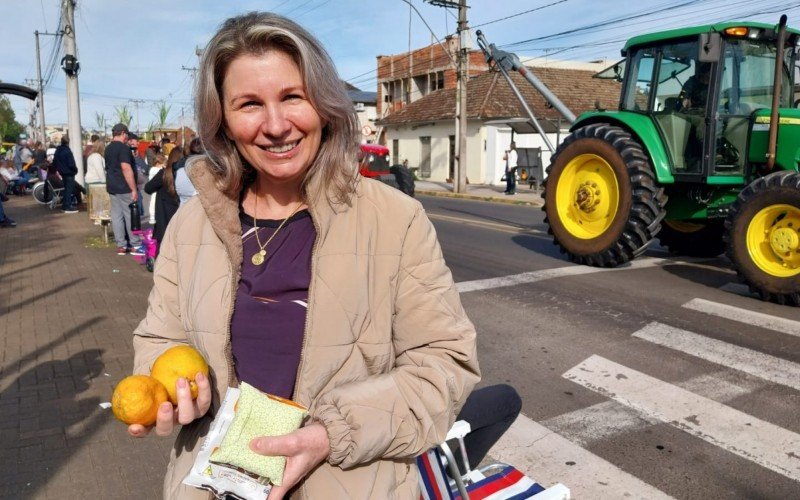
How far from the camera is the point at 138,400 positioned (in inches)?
55.9

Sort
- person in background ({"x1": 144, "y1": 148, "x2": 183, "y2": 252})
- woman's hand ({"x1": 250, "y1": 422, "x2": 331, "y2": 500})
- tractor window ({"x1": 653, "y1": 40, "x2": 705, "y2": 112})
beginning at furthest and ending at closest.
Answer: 1. tractor window ({"x1": 653, "y1": 40, "x2": 705, "y2": 112})
2. person in background ({"x1": 144, "y1": 148, "x2": 183, "y2": 252})
3. woman's hand ({"x1": 250, "y1": 422, "x2": 331, "y2": 500})

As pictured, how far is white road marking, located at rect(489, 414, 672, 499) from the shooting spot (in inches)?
132

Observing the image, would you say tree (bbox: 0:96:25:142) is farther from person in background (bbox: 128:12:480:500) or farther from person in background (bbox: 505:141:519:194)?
person in background (bbox: 128:12:480:500)

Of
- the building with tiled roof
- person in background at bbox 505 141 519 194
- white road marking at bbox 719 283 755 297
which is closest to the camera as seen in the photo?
white road marking at bbox 719 283 755 297

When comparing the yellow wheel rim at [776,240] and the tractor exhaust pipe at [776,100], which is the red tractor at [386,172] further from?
the yellow wheel rim at [776,240]

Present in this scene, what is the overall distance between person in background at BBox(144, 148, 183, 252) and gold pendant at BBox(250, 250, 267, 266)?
6316mm

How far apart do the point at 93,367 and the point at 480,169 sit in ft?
86.6

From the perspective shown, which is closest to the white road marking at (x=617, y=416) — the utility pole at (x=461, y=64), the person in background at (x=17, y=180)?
the utility pole at (x=461, y=64)

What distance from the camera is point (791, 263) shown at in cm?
695

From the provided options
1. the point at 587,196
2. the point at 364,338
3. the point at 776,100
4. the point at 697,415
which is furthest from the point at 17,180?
the point at 364,338

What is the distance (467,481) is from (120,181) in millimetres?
8588

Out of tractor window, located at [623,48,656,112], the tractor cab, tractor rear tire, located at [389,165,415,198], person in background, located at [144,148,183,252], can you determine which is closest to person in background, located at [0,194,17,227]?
person in background, located at [144,148,183,252]

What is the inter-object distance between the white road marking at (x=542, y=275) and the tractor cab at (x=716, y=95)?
136cm

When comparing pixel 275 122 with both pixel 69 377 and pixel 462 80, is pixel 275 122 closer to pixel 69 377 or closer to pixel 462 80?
pixel 69 377
